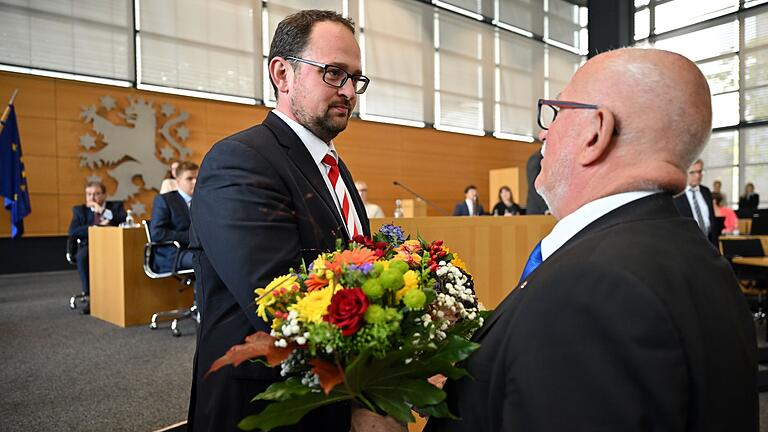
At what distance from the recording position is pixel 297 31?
1438mm

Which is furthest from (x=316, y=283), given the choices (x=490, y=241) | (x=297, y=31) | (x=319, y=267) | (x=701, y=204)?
(x=701, y=204)

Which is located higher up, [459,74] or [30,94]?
[459,74]

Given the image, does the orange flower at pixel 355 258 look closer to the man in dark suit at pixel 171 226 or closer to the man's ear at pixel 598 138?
the man's ear at pixel 598 138

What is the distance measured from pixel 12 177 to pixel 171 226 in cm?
390

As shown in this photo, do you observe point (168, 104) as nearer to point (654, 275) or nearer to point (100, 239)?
point (100, 239)

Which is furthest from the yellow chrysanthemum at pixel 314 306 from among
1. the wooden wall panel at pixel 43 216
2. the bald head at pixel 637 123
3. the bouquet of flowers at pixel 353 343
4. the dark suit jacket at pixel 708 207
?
the wooden wall panel at pixel 43 216

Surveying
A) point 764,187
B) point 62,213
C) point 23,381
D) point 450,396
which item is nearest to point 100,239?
point 23,381

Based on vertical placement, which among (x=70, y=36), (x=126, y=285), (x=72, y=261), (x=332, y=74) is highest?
(x=70, y=36)

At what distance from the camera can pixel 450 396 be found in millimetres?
886

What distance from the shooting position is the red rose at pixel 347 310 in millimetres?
763

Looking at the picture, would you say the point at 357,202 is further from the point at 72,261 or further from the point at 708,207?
the point at 72,261

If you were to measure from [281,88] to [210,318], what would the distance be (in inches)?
24.7

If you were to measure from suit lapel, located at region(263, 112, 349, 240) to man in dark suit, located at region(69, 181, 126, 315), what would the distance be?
580 centimetres

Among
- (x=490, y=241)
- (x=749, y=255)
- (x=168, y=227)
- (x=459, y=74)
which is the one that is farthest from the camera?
(x=459, y=74)
